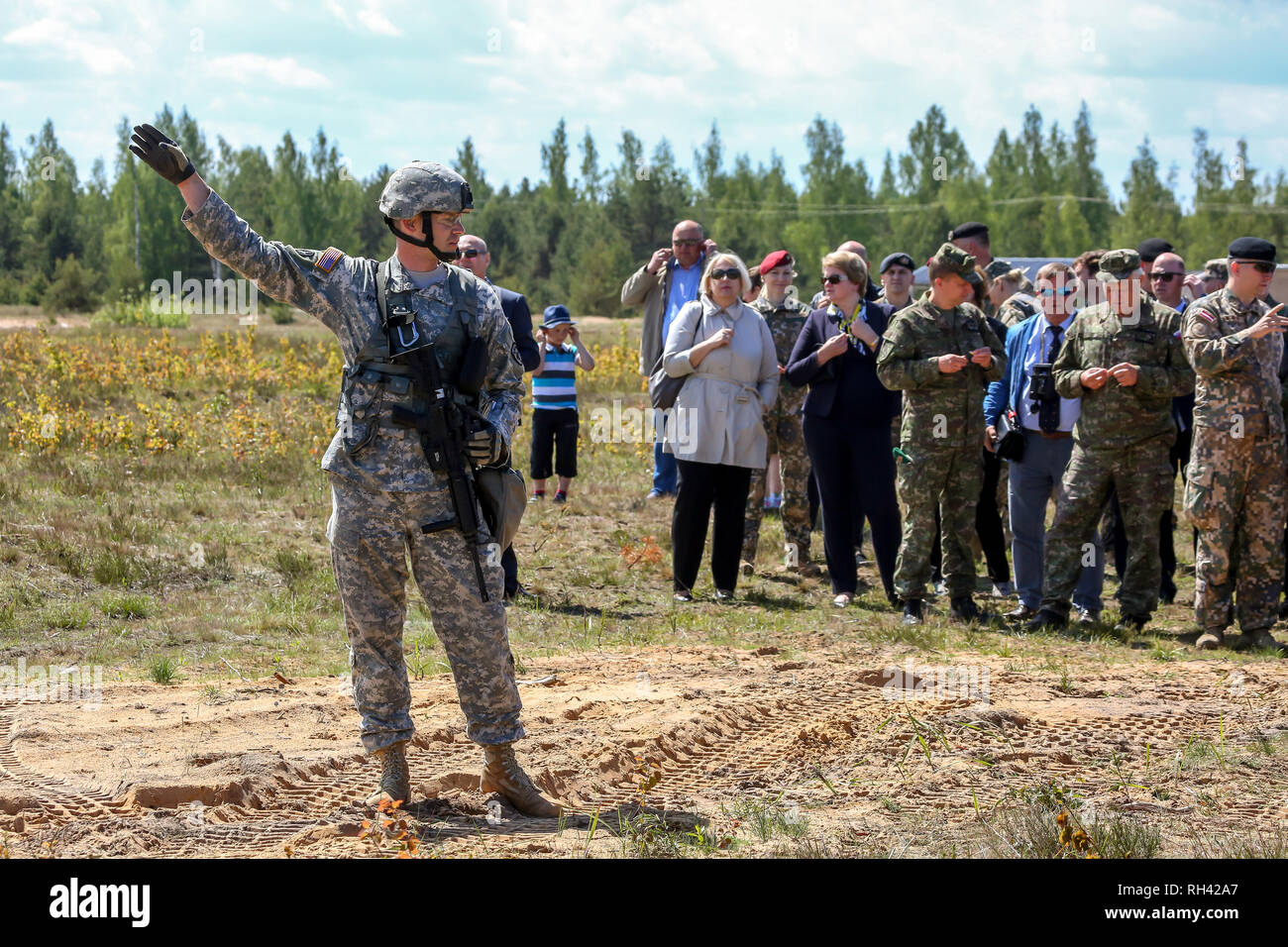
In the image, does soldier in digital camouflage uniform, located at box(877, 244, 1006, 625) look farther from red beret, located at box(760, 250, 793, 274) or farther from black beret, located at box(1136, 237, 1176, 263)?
black beret, located at box(1136, 237, 1176, 263)

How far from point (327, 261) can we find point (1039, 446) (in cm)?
561

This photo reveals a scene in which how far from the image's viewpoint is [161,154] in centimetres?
398

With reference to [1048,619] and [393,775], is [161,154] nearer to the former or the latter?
[393,775]

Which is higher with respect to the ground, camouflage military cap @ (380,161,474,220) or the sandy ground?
camouflage military cap @ (380,161,474,220)

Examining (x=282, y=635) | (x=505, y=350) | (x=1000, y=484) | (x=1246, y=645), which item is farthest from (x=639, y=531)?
(x=505, y=350)

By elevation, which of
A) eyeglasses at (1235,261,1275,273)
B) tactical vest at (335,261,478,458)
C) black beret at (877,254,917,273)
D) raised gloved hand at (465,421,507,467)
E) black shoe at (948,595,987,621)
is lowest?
black shoe at (948,595,987,621)

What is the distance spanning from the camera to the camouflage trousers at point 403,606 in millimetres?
4414

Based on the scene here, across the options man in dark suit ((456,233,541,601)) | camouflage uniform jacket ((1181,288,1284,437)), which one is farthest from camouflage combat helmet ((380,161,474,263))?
camouflage uniform jacket ((1181,288,1284,437))

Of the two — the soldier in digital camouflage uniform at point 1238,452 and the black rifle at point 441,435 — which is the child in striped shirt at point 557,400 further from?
the black rifle at point 441,435

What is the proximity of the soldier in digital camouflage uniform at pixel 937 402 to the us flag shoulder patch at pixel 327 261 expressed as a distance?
14.8 feet

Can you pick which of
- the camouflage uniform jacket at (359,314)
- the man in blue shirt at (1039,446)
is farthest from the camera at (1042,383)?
the camouflage uniform jacket at (359,314)

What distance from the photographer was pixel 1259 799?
4926 mm

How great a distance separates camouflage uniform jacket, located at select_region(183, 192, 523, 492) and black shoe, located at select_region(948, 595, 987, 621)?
4.70 meters

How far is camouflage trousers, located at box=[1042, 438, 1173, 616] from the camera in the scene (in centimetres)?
791
